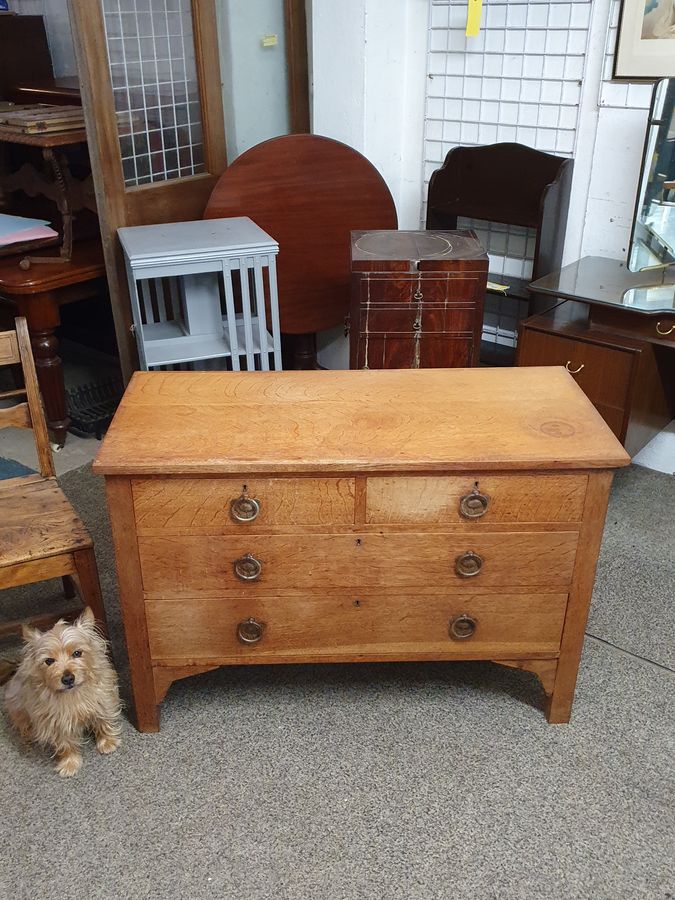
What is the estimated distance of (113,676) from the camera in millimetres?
1919

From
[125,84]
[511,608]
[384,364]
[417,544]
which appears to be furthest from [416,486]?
[125,84]

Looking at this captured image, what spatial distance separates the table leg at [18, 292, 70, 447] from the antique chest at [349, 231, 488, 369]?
4.10 feet

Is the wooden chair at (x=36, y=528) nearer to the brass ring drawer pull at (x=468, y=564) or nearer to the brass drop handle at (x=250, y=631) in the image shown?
Result: the brass drop handle at (x=250, y=631)

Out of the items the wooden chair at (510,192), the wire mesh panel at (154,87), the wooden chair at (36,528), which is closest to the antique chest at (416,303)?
the wooden chair at (510,192)

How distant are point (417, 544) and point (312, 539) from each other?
23cm

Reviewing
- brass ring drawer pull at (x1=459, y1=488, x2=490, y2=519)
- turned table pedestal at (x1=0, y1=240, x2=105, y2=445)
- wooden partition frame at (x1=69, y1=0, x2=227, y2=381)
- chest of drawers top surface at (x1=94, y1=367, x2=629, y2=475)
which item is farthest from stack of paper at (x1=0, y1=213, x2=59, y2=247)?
brass ring drawer pull at (x1=459, y1=488, x2=490, y2=519)

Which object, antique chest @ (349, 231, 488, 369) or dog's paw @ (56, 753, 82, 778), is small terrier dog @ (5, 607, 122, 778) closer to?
dog's paw @ (56, 753, 82, 778)

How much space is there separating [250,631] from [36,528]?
1.88 feet

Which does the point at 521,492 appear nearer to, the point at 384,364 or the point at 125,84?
the point at 384,364

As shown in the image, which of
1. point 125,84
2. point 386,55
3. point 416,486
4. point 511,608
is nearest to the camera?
point 416,486

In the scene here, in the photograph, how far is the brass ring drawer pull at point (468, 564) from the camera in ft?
5.95

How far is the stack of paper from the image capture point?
3.40 metres

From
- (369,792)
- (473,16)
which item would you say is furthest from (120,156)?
(369,792)

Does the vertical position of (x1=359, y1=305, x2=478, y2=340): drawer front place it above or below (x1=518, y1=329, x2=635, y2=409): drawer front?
above
